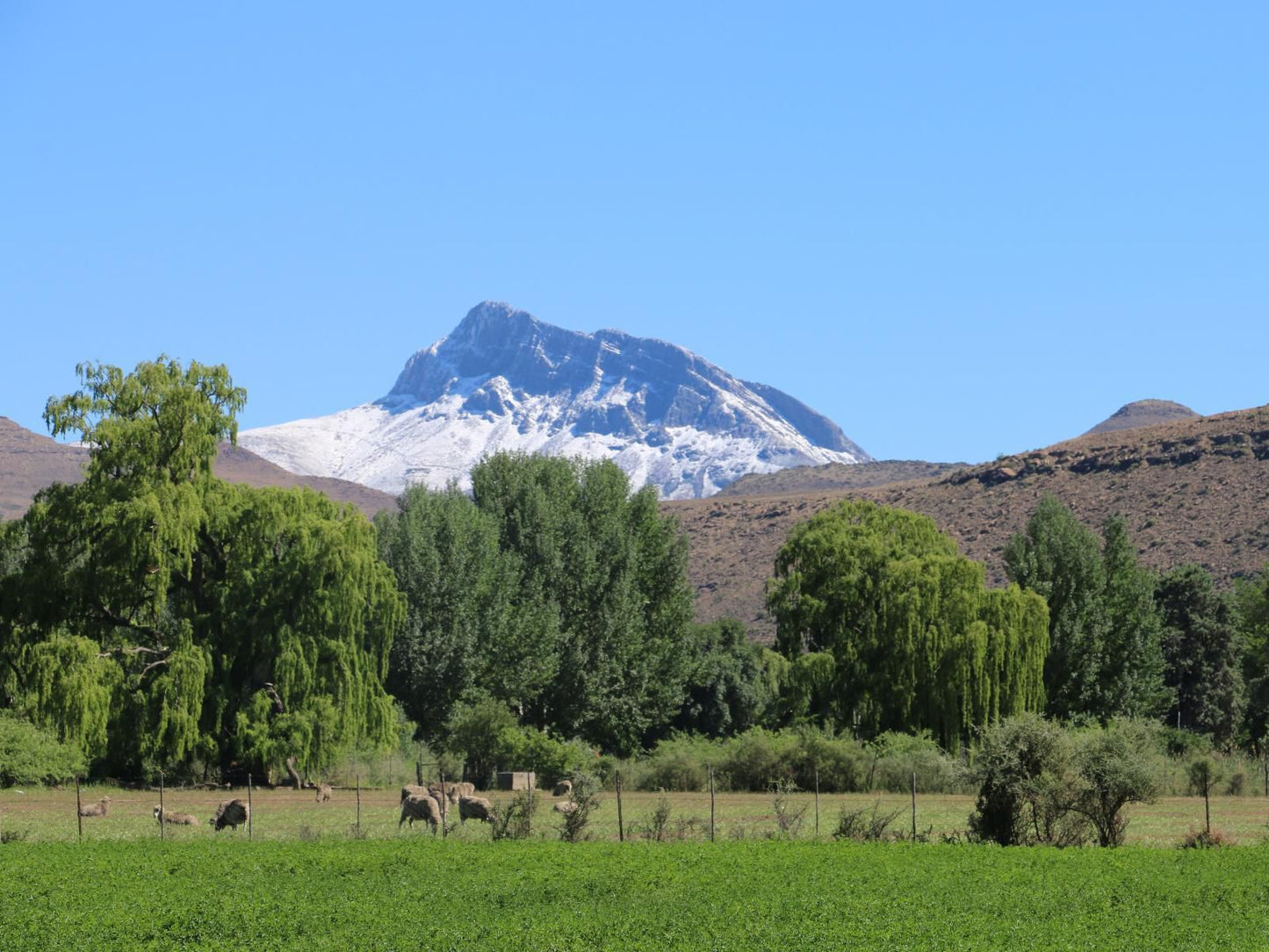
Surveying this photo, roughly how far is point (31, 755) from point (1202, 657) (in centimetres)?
5586

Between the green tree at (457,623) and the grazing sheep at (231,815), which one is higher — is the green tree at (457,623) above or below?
above

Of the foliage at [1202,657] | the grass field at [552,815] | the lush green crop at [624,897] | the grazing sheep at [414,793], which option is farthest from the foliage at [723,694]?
the lush green crop at [624,897]

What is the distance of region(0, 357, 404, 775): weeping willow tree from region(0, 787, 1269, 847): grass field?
2.37 meters

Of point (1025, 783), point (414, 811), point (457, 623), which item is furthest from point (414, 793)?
point (457, 623)

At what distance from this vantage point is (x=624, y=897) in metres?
25.7

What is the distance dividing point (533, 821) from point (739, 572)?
341 feet

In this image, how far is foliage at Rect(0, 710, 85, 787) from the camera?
152 feet

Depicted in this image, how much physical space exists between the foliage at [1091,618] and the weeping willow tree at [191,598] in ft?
98.9

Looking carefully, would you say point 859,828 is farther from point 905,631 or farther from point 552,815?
point 905,631

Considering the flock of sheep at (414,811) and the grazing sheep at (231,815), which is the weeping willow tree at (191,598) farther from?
the grazing sheep at (231,815)

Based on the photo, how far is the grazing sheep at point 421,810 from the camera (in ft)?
121

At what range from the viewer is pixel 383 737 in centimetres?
5462

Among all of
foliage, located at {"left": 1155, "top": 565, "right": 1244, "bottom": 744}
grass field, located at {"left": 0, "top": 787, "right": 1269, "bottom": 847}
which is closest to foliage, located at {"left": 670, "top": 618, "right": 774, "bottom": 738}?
foliage, located at {"left": 1155, "top": 565, "right": 1244, "bottom": 744}

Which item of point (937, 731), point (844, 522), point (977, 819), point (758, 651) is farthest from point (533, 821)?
point (758, 651)
